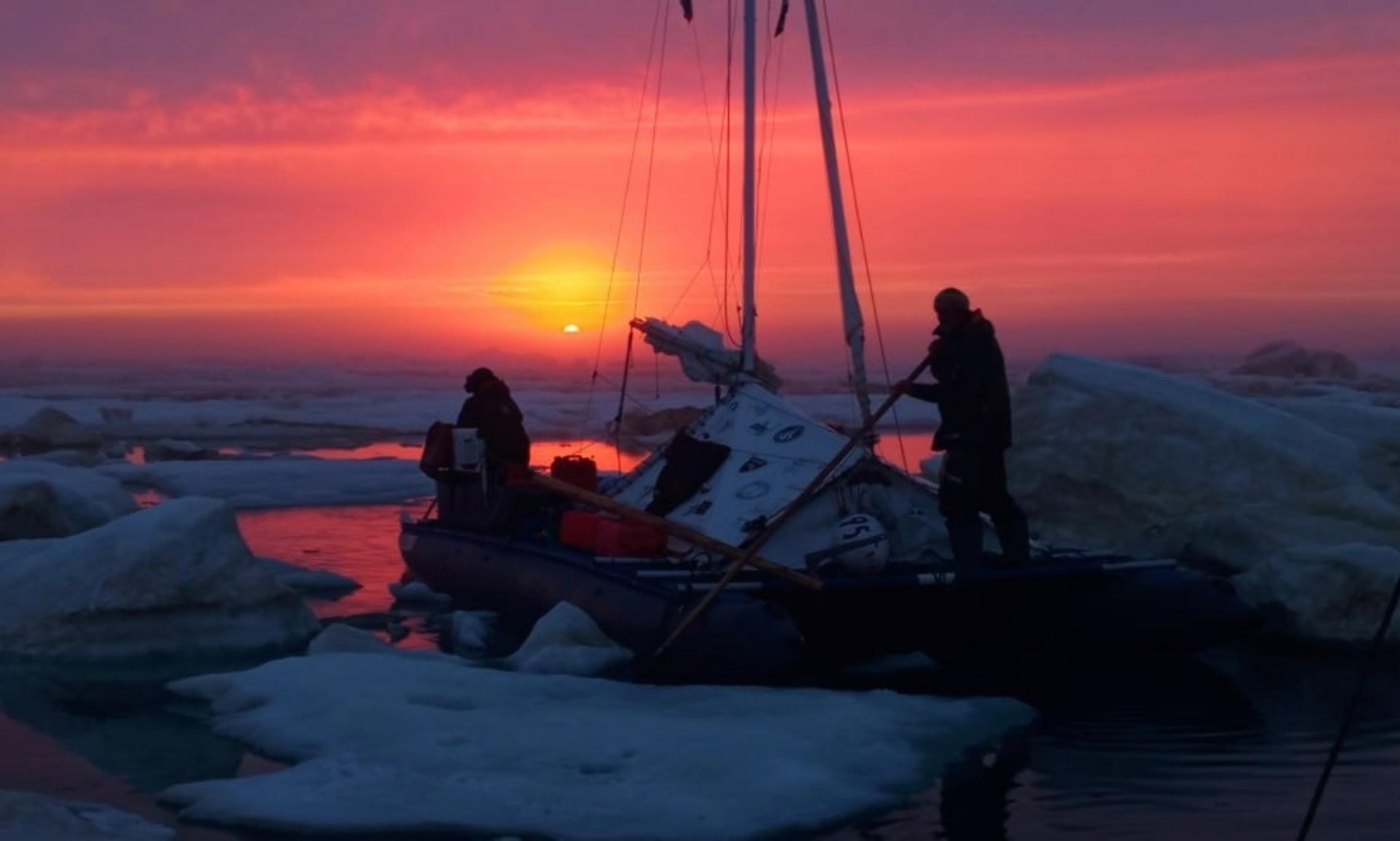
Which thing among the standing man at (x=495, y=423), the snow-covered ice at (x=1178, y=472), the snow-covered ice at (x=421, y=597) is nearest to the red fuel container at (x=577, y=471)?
the standing man at (x=495, y=423)

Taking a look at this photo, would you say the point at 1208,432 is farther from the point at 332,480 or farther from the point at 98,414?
the point at 98,414

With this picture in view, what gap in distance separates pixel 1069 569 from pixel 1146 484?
4.00 m

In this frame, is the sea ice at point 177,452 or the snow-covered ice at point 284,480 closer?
the snow-covered ice at point 284,480

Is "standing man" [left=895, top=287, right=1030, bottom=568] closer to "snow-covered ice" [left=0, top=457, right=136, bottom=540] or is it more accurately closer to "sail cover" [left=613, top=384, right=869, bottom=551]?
"sail cover" [left=613, top=384, right=869, bottom=551]

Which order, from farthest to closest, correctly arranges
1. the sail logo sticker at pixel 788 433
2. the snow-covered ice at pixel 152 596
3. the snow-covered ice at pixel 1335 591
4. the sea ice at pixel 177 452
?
the sea ice at pixel 177 452 < the sail logo sticker at pixel 788 433 < the snow-covered ice at pixel 1335 591 < the snow-covered ice at pixel 152 596

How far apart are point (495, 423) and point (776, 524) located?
3.10 meters

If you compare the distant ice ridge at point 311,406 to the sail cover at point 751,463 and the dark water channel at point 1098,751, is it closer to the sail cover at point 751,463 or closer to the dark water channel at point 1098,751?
the sail cover at point 751,463

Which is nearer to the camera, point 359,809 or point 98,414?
point 359,809

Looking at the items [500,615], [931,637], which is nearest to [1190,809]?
[931,637]

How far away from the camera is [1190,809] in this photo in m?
6.43

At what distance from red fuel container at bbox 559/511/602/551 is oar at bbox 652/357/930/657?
1.14 meters

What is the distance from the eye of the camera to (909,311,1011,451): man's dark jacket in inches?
359

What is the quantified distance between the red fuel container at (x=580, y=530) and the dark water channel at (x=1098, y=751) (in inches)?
42.2

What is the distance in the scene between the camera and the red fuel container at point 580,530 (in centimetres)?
1053
